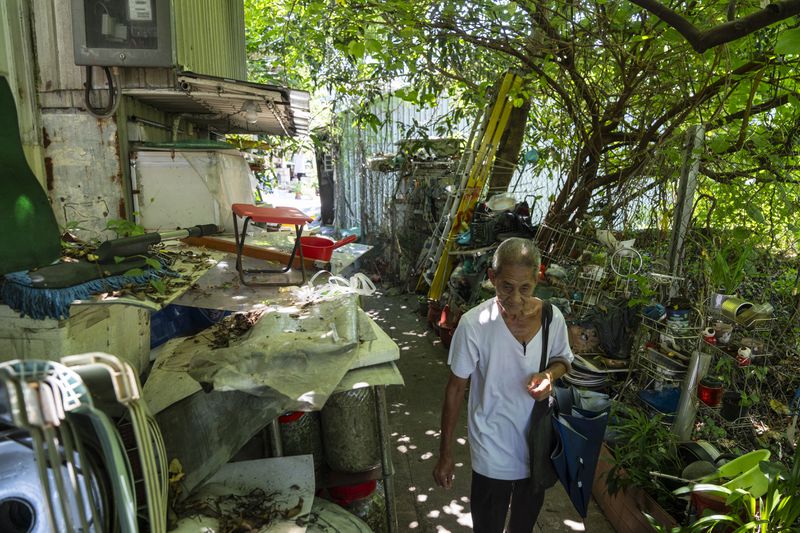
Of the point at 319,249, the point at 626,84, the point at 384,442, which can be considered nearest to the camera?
the point at 384,442

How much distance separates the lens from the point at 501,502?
2658mm

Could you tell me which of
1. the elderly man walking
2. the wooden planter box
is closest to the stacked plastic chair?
the elderly man walking

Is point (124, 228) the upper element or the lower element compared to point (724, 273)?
upper

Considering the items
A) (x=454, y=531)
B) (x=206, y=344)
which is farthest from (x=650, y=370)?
(x=206, y=344)

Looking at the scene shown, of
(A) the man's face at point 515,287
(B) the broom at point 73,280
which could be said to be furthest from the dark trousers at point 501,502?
(B) the broom at point 73,280

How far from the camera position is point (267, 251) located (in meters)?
4.98

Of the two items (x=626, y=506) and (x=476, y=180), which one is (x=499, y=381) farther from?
(x=476, y=180)

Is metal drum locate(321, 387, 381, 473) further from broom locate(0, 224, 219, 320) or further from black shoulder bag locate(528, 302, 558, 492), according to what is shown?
broom locate(0, 224, 219, 320)

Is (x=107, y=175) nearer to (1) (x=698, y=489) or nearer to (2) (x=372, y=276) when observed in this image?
(1) (x=698, y=489)

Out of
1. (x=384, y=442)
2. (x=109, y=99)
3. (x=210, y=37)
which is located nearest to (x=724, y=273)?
(x=384, y=442)

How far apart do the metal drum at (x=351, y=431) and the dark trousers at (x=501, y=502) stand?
2.38 feet

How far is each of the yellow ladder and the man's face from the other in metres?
5.61

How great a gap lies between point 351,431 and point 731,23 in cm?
278

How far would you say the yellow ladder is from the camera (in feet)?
25.9
